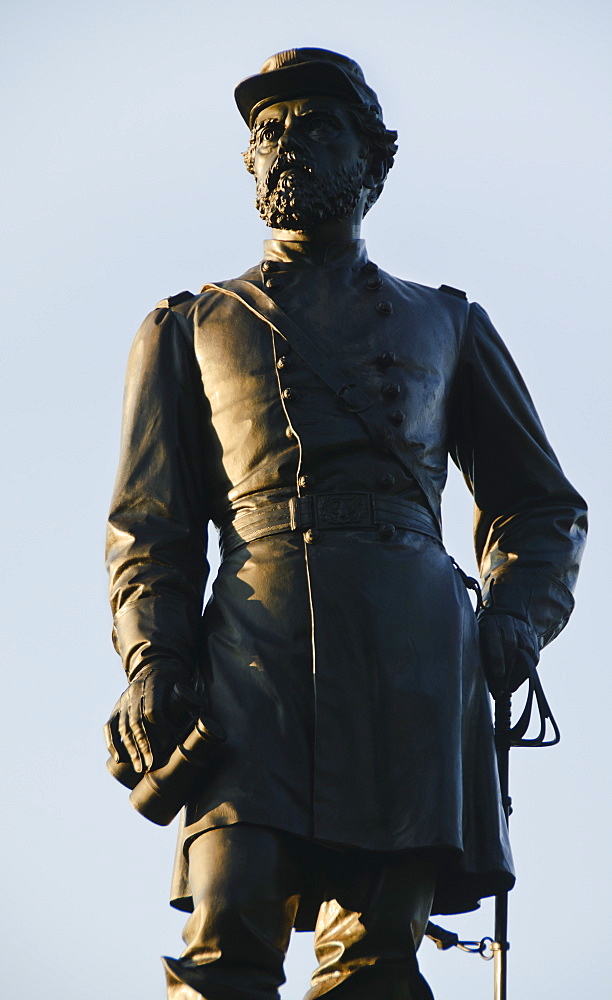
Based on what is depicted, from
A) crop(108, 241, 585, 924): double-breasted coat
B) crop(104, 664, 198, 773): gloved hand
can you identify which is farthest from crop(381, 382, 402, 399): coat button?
crop(104, 664, 198, 773): gloved hand

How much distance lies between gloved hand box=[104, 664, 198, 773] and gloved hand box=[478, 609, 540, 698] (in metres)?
1.36

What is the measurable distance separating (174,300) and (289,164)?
0.81 m

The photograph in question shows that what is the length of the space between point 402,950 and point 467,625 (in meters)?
1.45

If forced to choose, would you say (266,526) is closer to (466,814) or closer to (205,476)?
(205,476)

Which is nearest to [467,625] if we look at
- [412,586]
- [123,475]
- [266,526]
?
[412,586]

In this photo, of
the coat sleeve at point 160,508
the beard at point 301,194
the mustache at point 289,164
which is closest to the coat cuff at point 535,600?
the coat sleeve at point 160,508

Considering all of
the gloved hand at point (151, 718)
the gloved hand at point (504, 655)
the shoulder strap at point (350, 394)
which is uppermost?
the shoulder strap at point (350, 394)

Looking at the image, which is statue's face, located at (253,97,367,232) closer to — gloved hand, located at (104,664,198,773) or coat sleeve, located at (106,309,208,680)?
coat sleeve, located at (106,309,208,680)

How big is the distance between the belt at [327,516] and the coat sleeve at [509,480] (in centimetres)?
71

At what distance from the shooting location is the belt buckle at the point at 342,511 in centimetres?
892

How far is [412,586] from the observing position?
886 cm

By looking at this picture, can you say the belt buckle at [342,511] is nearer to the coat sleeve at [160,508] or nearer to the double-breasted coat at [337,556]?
the double-breasted coat at [337,556]

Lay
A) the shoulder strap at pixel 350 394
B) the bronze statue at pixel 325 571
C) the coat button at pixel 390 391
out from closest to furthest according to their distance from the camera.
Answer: the bronze statue at pixel 325 571
the shoulder strap at pixel 350 394
the coat button at pixel 390 391

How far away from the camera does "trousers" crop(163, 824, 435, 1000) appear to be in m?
8.05
